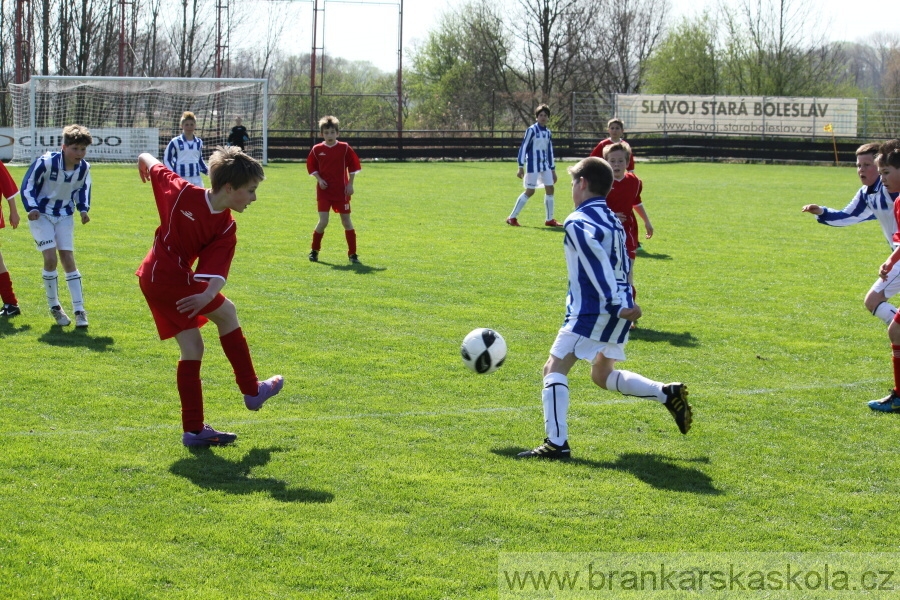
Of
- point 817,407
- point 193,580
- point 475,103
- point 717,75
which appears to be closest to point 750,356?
point 817,407

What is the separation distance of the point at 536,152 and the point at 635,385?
39.5 ft

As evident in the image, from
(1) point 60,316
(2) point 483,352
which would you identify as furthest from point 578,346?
(1) point 60,316

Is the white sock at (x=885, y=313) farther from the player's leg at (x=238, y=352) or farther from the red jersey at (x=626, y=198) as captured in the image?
the player's leg at (x=238, y=352)

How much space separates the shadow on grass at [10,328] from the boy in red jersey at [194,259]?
3.30m

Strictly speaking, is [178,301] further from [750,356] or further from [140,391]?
[750,356]

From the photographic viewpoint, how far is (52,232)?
8.31 meters

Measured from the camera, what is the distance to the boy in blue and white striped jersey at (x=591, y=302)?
5008 millimetres

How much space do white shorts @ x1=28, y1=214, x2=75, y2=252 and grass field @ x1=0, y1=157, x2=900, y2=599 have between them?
735 mm

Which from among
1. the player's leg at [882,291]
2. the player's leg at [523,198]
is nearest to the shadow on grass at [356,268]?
the player's leg at [523,198]

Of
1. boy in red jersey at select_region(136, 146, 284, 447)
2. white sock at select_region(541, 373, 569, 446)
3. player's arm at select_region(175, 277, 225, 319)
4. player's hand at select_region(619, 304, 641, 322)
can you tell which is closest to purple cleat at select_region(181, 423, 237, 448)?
boy in red jersey at select_region(136, 146, 284, 447)

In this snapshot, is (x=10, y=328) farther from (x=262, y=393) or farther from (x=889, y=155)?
(x=889, y=155)

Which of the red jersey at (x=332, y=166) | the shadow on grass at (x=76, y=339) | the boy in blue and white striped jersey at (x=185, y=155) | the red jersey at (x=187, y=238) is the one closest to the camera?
the red jersey at (x=187, y=238)

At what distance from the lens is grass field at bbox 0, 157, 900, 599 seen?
390cm

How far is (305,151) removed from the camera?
3303 centimetres
